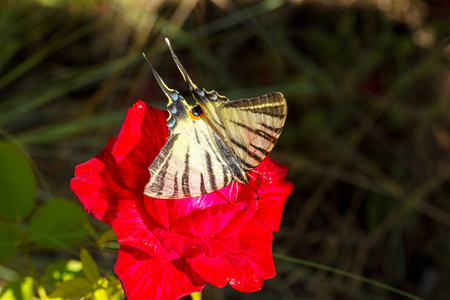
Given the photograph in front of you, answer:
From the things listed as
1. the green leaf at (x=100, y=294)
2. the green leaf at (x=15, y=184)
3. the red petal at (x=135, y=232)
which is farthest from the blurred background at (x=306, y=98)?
the red petal at (x=135, y=232)

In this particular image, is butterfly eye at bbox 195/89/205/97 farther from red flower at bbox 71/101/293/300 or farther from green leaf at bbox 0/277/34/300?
green leaf at bbox 0/277/34/300

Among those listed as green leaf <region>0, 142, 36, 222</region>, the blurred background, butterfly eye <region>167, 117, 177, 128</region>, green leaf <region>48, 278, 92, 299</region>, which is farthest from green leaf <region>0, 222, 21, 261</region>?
the blurred background

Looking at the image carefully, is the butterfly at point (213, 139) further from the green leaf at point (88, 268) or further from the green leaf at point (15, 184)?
the green leaf at point (15, 184)

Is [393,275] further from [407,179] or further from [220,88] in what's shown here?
[220,88]

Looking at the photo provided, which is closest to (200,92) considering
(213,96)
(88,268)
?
(213,96)

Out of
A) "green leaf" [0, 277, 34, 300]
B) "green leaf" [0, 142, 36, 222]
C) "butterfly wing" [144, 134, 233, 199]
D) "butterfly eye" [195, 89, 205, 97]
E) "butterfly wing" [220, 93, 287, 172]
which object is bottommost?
"green leaf" [0, 277, 34, 300]

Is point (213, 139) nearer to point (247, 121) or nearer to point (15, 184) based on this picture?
point (247, 121)

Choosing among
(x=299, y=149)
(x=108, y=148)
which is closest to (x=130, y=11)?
(x=299, y=149)
